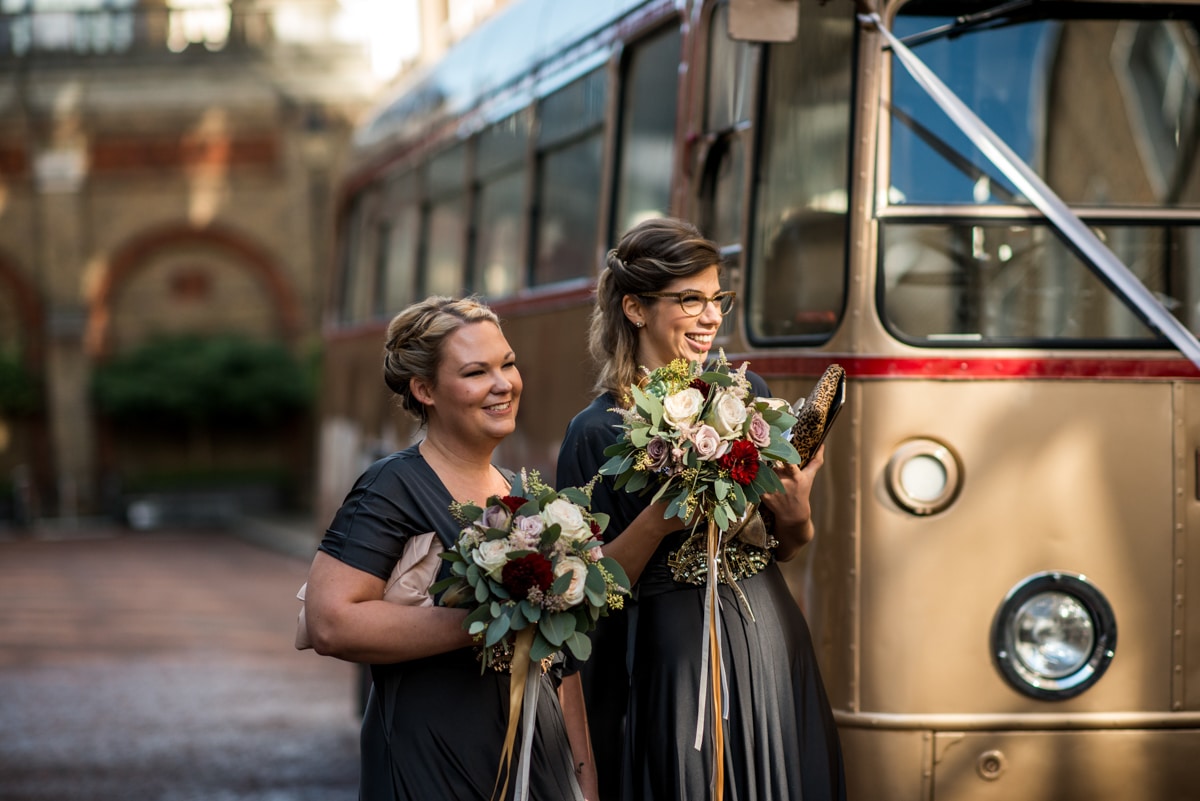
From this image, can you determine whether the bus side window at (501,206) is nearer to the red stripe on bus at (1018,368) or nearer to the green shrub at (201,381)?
the red stripe on bus at (1018,368)

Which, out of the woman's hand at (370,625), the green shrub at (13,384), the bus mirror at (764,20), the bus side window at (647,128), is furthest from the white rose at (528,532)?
the green shrub at (13,384)

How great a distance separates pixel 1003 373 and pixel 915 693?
0.90 m

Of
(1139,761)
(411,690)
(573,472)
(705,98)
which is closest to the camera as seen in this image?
(411,690)

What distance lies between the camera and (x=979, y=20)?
4688 mm

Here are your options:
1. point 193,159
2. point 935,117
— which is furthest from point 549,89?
point 193,159

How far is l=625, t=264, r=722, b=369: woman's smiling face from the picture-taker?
3.70m

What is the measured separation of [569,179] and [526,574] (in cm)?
384

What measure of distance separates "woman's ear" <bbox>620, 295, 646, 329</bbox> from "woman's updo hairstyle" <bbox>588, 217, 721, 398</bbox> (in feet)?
Answer: 0.04

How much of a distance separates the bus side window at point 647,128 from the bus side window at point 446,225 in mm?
2182

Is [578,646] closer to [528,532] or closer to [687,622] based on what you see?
[528,532]

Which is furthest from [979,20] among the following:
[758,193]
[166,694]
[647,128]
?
[166,694]

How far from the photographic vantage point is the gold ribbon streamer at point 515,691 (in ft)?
10.2

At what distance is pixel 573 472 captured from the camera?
3.68 m

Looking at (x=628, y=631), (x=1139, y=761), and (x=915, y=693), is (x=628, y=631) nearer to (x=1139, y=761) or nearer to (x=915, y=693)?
(x=915, y=693)
